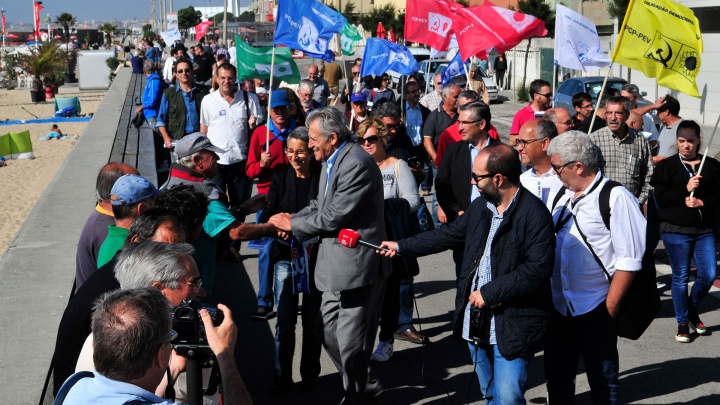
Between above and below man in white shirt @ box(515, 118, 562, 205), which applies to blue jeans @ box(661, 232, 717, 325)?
below

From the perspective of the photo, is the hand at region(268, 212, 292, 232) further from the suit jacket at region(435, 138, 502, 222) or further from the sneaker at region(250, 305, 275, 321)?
the sneaker at region(250, 305, 275, 321)

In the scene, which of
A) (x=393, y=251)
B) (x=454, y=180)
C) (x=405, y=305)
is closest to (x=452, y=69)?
(x=454, y=180)

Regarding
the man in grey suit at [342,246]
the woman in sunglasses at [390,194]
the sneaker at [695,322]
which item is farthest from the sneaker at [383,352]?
the sneaker at [695,322]

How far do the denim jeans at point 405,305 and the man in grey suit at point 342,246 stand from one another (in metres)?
1.63

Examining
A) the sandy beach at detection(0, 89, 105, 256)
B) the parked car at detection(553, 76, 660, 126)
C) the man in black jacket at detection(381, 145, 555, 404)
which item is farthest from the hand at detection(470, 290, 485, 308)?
the parked car at detection(553, 76, 660, 126)

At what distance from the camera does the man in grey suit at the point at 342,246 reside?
18.6ft

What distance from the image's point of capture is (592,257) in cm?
521

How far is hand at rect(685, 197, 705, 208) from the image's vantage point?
7719 millimetres

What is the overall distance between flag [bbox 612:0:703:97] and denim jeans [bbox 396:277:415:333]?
259cm

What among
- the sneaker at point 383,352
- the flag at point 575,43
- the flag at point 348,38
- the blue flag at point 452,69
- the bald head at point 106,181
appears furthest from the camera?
the flag at point 348,38

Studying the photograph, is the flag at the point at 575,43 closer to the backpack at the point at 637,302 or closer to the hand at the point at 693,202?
the hand at the point at 693,202

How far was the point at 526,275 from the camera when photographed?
4.83 m

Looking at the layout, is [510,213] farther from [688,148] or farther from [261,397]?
[688,148]

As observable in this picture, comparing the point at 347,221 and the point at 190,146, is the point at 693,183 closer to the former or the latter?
the point at 347,221
